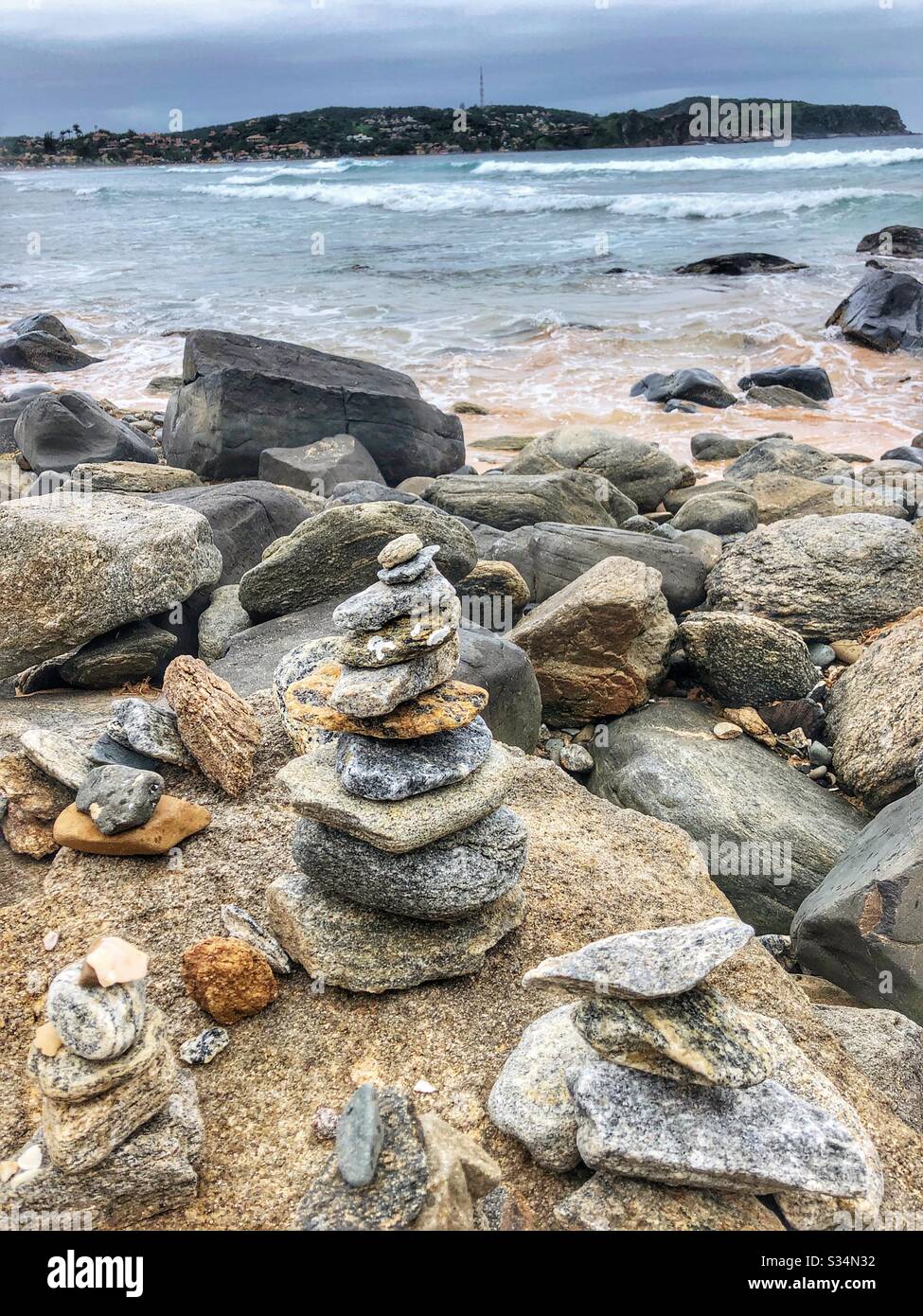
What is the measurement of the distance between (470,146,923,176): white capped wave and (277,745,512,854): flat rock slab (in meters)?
60.3

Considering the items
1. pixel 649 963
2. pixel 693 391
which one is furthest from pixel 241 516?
pixel 693 391

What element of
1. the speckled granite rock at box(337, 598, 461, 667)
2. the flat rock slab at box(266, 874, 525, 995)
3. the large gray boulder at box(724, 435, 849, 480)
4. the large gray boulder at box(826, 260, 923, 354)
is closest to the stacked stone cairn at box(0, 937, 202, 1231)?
the flat rock slab at box(266, 874, 525, 995)

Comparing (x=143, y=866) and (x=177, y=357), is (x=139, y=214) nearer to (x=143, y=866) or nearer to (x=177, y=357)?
(x=177, y=357)

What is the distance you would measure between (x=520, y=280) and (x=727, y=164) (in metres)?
Answer: 38.3

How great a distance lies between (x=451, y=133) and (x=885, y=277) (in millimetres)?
71673

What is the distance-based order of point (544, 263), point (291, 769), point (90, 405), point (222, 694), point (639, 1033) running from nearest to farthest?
point (639, 1033) → point (291, 769) → point (222, 694) → point (90, 405) → point (544, 263)

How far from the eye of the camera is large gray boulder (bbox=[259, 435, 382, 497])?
1036 cm

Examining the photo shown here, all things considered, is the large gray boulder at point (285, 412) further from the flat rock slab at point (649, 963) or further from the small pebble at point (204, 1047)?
the flat rock slab at point (649, 963)

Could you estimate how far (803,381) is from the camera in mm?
17609

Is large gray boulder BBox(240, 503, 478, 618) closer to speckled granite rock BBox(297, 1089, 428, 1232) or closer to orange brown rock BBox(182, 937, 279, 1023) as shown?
orange brown rock BBox(182, 937, 279, 1023)

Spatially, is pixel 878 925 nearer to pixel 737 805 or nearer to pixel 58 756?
pixel 737 805

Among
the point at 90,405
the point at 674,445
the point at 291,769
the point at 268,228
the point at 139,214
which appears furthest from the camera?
the point at 139,214
